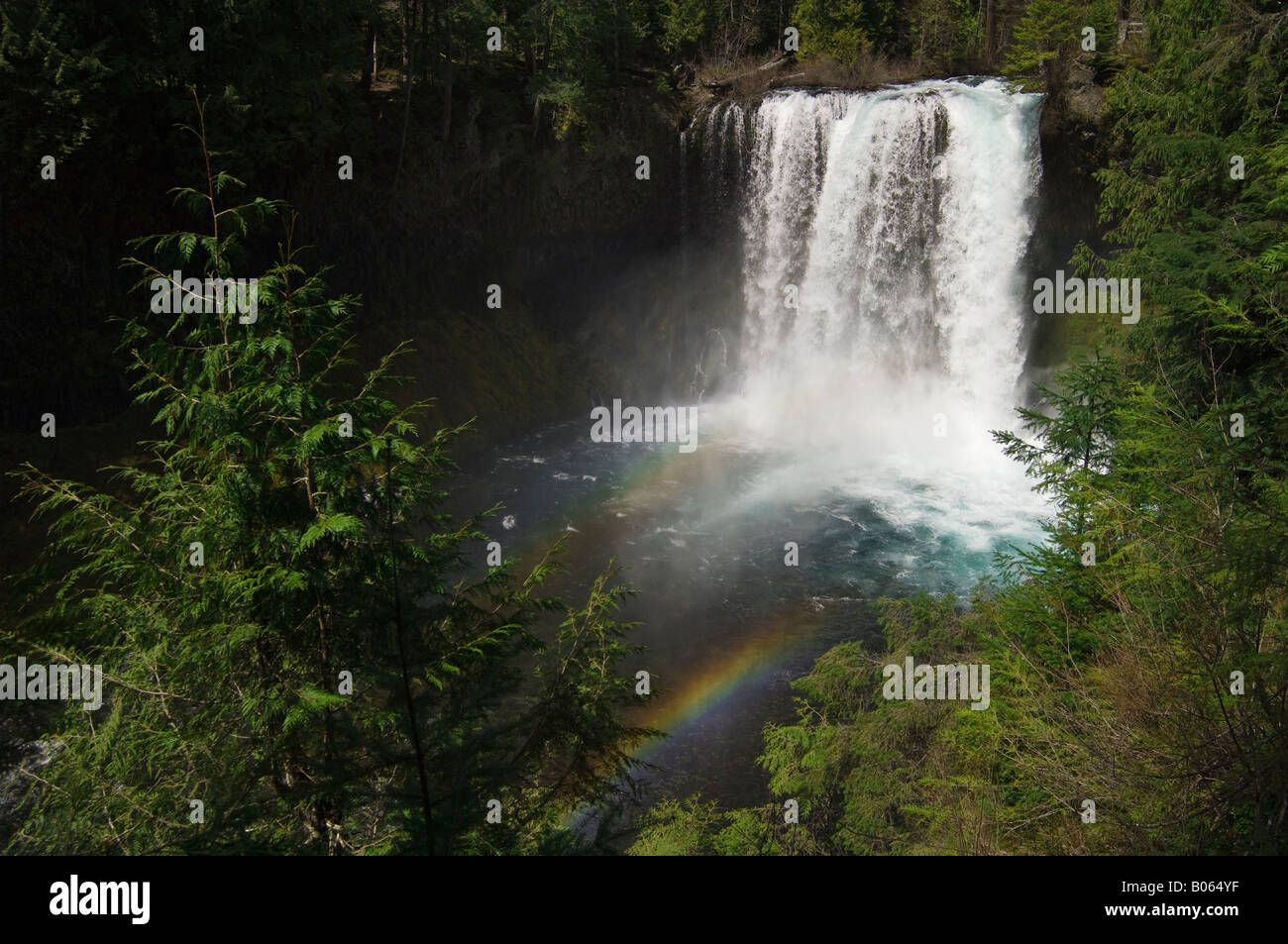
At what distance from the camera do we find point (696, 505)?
2144cm

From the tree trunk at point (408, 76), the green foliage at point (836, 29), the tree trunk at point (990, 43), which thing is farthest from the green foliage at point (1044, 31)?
the tree trunk at point (408, 76)

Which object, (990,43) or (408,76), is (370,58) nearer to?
(408,76)

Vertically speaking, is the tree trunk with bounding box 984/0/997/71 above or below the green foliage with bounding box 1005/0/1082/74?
above

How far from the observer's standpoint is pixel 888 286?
85.4ft

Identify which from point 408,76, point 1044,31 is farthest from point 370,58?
point 1044,31

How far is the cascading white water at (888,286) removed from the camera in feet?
76.3

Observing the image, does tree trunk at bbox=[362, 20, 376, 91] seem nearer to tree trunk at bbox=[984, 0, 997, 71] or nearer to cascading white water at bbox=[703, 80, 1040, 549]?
cascading white water at bbox=[703, 80, 1040, 549]

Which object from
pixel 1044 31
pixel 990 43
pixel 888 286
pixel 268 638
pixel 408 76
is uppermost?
pixel 990 43

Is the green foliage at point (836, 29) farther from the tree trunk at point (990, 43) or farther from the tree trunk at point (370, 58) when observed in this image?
the tree trunk at point (370, 58)

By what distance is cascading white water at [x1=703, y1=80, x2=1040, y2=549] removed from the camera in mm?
23250

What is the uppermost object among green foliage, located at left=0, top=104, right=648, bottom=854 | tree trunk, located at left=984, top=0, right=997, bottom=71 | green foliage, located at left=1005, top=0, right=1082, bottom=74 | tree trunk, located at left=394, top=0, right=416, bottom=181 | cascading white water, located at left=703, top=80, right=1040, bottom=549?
tree trunk, located at left=984, top=0, right=997, bottom=71

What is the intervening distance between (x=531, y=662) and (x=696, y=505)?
783 cm

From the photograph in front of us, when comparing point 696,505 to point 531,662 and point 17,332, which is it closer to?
point 531,662

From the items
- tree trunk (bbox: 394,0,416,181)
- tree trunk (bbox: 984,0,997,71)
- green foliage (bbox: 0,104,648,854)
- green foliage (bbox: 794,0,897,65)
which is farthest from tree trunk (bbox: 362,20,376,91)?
tree trunk (bbox: 984,0,997,71)
